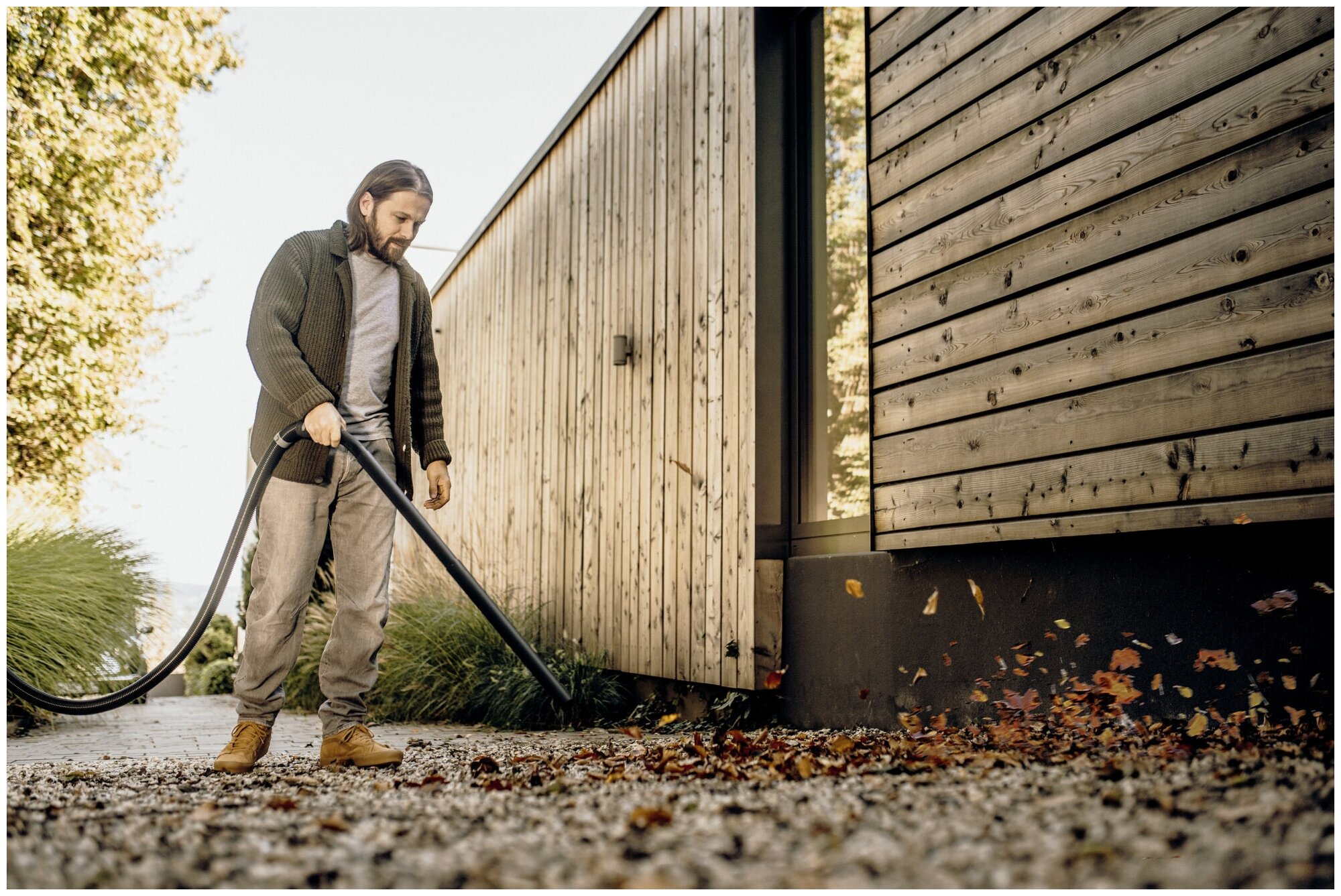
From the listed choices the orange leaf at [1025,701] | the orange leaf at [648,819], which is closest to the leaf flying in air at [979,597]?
the orange leaf at [1025,701]

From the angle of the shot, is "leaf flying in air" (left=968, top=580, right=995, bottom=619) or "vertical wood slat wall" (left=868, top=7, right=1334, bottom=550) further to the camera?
"leaf flying in air" (left=968, top=580, right=995, bottom=619)

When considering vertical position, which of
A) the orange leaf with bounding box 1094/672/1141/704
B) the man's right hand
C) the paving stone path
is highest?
the man's right hand

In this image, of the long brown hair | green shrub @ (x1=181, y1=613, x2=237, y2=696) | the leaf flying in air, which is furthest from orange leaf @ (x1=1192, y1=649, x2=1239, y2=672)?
green shrub @ (x1=181, y1=613, x2=237, y2=696)

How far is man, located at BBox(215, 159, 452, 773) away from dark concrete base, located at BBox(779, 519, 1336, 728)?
136 cm

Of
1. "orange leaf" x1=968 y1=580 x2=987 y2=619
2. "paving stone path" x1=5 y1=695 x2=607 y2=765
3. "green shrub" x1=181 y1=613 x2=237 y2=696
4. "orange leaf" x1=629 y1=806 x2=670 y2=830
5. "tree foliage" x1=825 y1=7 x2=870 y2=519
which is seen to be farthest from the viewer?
"green shrub" x1=181 y1=613 x2=237 y2=696

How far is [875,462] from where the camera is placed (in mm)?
3229

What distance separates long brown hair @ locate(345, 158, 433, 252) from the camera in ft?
9.94

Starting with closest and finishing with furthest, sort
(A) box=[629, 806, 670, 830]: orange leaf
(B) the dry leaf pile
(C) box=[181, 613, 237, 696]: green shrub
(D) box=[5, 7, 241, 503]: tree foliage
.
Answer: (A) box=[629, 806, 670, 830]: orange leaf, (B) the dry leaf pile, (D) box=[5, 7, 241, 503]: tree foliage, (C) box=[181, 613, 237, 696]: green shrub

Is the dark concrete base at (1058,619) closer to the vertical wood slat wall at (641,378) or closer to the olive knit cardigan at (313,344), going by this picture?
the vertical wood slat wall at (641,378)

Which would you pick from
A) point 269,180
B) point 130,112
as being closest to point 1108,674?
point 130,112

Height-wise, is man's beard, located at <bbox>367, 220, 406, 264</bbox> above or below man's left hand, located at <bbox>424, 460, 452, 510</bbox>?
above

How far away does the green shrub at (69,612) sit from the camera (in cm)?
455

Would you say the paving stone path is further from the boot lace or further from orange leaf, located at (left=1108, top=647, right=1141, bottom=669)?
orange leaf, located at (left=1108, top=647, right=1141, bottom=669)

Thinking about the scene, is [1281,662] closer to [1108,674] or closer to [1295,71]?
[1108,674]
